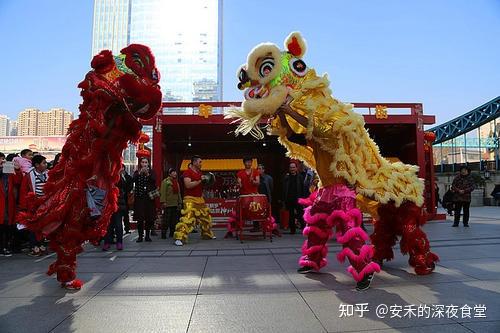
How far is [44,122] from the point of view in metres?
26.5

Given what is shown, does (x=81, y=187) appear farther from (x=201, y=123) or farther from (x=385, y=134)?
(x=385, y=134)

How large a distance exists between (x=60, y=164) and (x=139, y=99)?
1.10 m

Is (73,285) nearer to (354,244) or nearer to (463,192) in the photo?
(354,244)

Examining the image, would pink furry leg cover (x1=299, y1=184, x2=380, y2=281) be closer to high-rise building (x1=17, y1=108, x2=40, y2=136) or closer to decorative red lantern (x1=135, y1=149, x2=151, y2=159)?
decorative red lantern (x1=135, y1=149, x2=151, y2=159)

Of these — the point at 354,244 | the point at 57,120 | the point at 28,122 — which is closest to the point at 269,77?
the point at 354,244

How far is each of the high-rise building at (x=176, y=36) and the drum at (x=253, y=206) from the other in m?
9.39

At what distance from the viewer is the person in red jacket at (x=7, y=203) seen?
572cm

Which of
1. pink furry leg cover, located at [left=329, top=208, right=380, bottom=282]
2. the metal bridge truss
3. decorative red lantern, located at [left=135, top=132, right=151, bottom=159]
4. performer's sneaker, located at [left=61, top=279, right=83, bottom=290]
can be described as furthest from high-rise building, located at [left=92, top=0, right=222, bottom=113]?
the metal bridge truss

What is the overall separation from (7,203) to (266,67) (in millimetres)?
4744

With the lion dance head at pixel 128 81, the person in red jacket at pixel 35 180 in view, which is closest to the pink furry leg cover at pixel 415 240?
the lion dance head at pixel 128 81

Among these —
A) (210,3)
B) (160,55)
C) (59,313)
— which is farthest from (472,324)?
(160,55)

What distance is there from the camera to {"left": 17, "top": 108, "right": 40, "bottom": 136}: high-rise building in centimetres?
2489

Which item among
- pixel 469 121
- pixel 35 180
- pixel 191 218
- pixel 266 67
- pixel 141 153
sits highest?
pixel 469 121

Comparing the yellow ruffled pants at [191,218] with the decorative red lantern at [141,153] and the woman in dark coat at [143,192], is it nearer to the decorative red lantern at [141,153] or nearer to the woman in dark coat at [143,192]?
the woman in dark coat at [143,192]
